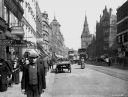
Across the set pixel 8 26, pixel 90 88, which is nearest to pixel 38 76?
pixel 90 88

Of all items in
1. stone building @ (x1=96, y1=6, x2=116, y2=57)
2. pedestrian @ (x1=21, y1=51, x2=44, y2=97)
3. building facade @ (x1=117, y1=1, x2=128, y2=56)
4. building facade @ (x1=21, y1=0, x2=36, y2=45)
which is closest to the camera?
pedestrian @ (x1=21, y1=51, x2=44, y2=97)

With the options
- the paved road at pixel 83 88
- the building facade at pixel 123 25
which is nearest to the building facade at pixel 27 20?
the paved road at pixel 83 88

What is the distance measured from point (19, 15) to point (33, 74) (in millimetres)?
24450

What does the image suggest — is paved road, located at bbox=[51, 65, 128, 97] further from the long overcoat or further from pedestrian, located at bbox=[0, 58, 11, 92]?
the long overcoat

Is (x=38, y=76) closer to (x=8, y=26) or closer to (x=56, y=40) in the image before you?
(x=8, y=26)

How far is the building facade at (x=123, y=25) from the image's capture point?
64.5 meters

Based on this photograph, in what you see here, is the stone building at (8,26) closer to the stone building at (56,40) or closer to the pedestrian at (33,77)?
the pedestrian at (33,77)

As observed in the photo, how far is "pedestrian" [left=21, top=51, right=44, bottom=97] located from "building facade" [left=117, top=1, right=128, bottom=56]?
57993 millimetres

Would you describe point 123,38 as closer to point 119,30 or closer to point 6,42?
point 119,30

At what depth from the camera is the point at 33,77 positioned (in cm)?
700

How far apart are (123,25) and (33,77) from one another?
63.2 metres

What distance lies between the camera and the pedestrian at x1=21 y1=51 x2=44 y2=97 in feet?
23.0

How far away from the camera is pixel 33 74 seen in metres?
7.03

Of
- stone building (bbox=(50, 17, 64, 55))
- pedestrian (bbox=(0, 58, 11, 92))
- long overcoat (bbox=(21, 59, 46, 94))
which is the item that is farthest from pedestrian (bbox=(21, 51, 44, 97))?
stone building (bbox=(50, 17, 64, 55))
